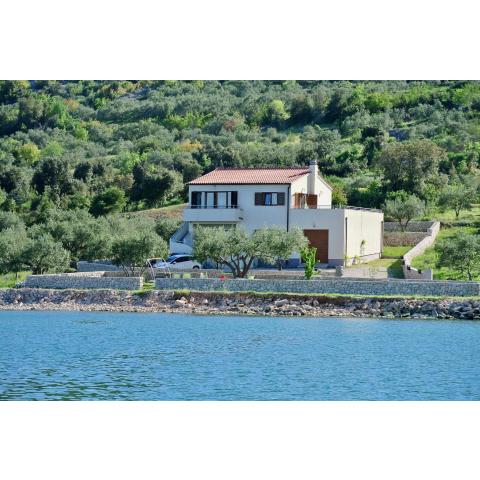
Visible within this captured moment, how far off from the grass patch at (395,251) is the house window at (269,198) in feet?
26.4

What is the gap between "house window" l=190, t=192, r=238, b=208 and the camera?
56.2 m

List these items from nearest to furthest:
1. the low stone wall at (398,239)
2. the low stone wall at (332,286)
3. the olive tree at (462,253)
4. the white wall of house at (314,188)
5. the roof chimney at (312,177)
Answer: the low stone wall at (332,286) → the olive tree at (462,253) → the white wall of house at (314,188) → the roof chimney at (312,177) → the low stone wall at (398,239)

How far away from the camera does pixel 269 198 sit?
182ft

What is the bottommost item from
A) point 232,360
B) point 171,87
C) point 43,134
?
point 232,360

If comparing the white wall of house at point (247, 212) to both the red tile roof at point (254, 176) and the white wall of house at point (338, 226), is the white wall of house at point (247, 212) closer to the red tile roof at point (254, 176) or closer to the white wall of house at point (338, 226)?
the red tile roof at point (254, 176)

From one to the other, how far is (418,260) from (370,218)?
6.61 meters

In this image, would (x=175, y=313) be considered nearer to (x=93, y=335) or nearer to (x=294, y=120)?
(x=93, y=335)

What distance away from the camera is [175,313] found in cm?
4331

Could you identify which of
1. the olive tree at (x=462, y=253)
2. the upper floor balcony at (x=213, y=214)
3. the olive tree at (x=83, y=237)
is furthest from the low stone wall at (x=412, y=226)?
the olive tree at (x=83, y=237)

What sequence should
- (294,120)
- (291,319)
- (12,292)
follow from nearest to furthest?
(291,319)
(12,292)
(294,120)

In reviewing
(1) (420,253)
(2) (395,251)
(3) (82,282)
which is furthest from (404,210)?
(3) (82,282)

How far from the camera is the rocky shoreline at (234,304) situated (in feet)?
133

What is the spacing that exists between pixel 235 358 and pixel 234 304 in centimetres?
1408

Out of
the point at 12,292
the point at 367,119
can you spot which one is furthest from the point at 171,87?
the point at 12,292
